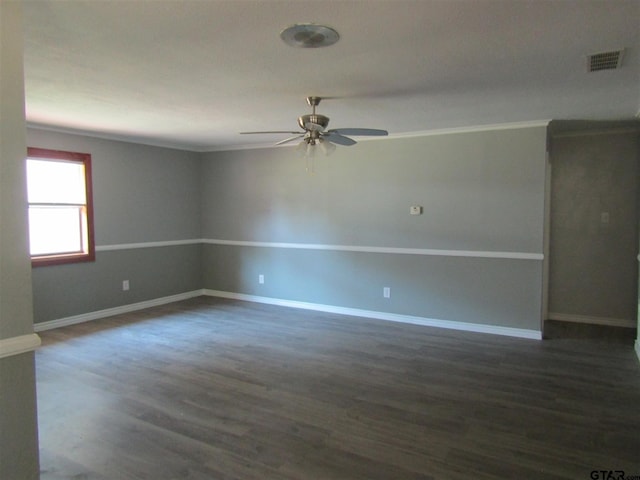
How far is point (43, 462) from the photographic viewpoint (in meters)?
2.37

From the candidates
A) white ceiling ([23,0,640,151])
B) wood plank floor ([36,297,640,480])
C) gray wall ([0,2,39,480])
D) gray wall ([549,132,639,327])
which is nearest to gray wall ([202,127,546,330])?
wood plank floor ([36,297,640,480])

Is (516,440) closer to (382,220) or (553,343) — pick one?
(553,343)

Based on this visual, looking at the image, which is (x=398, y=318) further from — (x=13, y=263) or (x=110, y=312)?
(x=13, y=263)

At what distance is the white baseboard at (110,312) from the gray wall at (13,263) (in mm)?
3019

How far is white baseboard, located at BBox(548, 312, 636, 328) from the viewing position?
5004 millimetres

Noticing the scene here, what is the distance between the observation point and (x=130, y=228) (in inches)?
224

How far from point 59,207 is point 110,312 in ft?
4.84

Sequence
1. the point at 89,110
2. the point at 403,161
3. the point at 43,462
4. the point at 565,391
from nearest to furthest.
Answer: the point at 43,462 < the point at 565,391 < the point at 89,110 < the point at 403,161

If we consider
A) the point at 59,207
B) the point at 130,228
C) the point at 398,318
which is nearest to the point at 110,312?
the point at 130,228

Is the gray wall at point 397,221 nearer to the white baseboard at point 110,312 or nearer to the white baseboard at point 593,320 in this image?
the white baseboard at point 110,312

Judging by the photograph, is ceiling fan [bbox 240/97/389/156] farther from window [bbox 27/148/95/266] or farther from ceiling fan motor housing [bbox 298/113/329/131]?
window [bbox 27/148/95/266]

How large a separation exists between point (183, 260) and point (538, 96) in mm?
5180

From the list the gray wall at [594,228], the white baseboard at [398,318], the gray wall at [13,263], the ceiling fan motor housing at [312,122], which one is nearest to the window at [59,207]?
the white baseboard at [398,318]

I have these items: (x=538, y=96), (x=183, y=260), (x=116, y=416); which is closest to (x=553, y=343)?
(x=538, y=96)
